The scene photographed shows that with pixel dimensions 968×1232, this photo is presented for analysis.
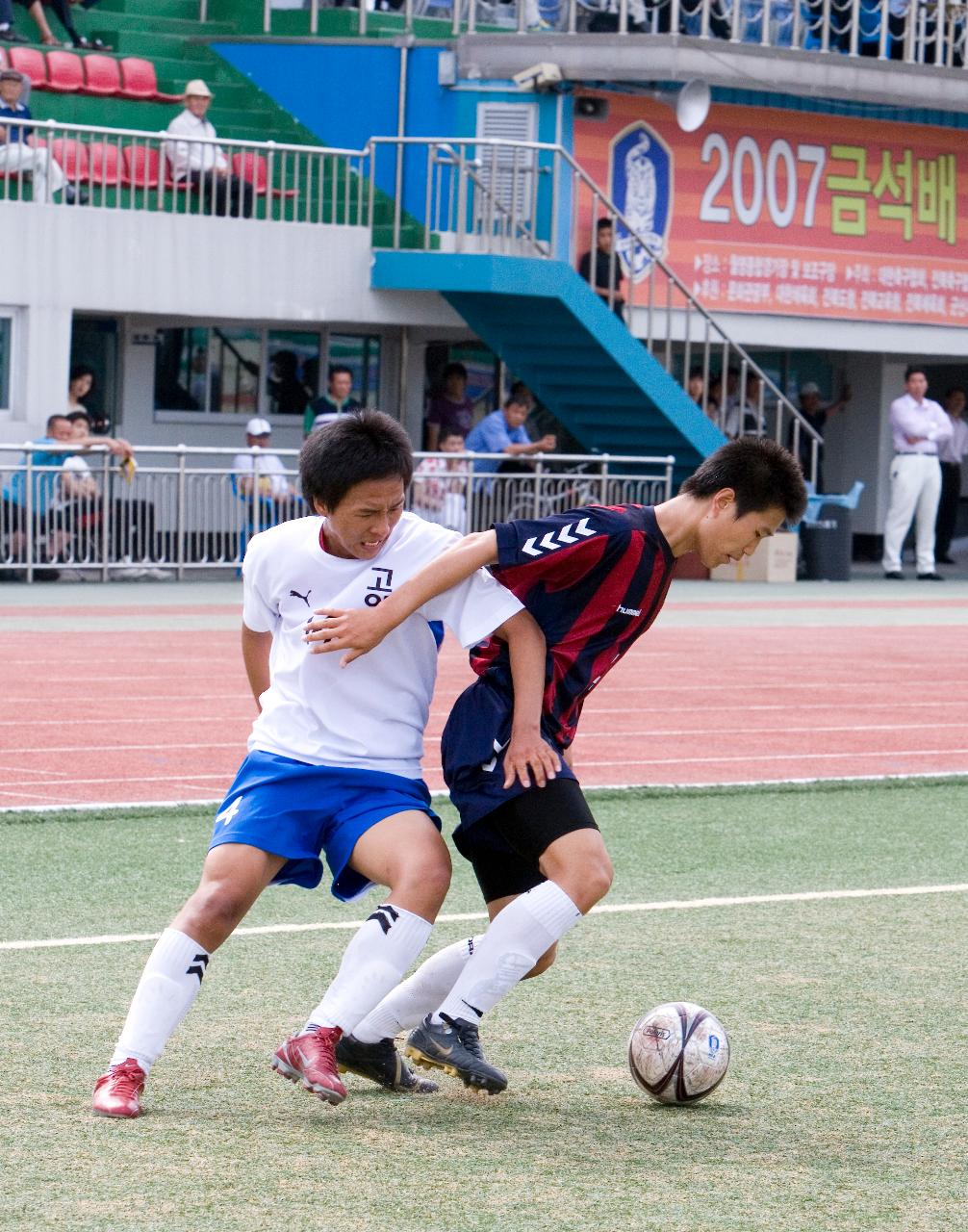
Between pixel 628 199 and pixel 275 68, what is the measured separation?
15.3 ft

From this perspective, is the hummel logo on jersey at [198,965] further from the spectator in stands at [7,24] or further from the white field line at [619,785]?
the spectator in stands at [7,24]

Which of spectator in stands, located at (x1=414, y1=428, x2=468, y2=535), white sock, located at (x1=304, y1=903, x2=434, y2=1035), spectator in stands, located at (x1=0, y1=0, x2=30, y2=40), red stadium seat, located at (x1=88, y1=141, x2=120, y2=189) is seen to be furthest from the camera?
spectator in stands, located at (x1=0, y1=0, x2=30, y2=40)

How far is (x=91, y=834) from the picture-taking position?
8.80 metres

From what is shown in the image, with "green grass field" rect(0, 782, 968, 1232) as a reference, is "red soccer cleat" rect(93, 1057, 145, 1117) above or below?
above

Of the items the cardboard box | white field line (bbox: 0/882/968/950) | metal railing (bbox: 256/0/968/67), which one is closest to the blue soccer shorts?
white field line (bbox: 0/882/968/950)

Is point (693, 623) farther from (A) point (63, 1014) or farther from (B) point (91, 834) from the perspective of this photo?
(A) point (63, 1014)

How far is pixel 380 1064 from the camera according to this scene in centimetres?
507

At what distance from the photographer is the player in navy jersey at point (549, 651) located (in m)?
4.93

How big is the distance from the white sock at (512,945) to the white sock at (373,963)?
0.51 ft

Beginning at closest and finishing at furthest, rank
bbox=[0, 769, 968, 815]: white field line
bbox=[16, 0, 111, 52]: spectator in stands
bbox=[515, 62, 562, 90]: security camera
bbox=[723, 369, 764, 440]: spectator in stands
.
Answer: bbox=[0, 769, 968, 815]: white field line → bbox=[515, 62, 562, 90]: security camera → bbox=[16, 0, 111, 52]: spectator in stands → bbox=[723, 369, 764, 440]: spectator in stands

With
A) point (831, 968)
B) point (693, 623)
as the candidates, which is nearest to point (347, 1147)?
point (831, 968)

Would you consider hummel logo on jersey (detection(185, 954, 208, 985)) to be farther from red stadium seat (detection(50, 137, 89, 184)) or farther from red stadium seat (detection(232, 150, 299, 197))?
red stadium seat (detection(232, 150, 299, 197))

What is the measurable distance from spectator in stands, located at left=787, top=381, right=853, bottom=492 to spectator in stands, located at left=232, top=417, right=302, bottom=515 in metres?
7.29

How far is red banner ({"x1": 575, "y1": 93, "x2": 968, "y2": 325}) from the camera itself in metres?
26.3
